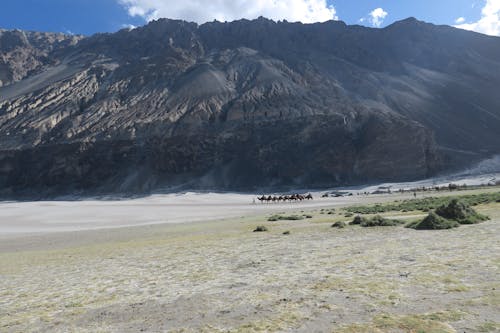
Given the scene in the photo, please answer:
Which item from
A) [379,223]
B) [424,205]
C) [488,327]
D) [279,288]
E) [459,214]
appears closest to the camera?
[488,327]

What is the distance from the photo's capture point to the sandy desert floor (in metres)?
7.06

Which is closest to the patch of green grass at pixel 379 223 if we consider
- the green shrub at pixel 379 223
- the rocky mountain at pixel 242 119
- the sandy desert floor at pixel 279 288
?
the green shrub at pixel 379 223

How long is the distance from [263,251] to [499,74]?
608 feet

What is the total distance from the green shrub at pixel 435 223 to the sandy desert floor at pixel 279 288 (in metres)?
1.15

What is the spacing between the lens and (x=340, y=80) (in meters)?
160

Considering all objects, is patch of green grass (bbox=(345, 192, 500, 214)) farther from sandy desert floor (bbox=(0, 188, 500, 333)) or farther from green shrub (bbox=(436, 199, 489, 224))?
sandy desert floor (bbox=(0, 188, 500, 333))

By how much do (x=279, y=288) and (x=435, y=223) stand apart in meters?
11.5

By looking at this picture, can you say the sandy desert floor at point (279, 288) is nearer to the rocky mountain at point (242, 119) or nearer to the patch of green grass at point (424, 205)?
the patch of green grass at point (424, 205)

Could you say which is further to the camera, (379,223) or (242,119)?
(242,119)

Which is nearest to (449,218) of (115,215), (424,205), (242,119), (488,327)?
(488,327)

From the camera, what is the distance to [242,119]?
12525 centimetres

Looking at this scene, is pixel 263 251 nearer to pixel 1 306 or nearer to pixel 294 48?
pixel 1 306

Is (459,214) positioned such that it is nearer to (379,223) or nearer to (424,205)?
(379,223)

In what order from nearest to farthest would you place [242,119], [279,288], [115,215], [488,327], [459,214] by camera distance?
[488,327] < [279,288] < [459,214] < [115,215] < [242,119]
